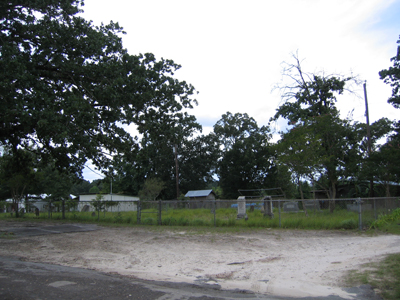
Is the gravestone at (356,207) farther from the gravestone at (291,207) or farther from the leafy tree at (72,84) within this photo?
the leafy tree at (72,84)

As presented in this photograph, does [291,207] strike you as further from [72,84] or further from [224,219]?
[72,84]

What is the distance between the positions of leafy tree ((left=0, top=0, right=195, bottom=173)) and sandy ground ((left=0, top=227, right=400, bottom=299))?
4284mm

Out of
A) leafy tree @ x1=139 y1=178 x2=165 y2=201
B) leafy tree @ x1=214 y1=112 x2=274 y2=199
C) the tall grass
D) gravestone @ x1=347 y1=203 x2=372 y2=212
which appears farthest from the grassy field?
leafy tree @ x1=214 y1=112 x2=274 y2=199

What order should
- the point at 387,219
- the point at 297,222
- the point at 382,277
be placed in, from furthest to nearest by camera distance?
the point at 297,222 → the point at 387,219 → the point at 382,277

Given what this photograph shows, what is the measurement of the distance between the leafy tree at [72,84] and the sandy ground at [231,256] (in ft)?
14.1

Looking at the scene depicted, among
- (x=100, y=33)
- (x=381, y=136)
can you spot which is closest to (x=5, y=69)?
(x=100, y=33)

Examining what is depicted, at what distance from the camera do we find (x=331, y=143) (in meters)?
27.7

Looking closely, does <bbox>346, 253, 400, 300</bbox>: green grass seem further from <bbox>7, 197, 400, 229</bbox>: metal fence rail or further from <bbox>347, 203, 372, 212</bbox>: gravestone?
<bbox>347, 203, 372, 212</bbox>: gravestone

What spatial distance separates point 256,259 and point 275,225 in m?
8.25

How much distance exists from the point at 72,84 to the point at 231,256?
1161cm

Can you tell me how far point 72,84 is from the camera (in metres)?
15.6

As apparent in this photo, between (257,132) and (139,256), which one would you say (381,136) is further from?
(139,256)

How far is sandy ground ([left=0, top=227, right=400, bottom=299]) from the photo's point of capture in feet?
21.9

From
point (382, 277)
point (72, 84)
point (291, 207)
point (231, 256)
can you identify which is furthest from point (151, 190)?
point (382, 277)
